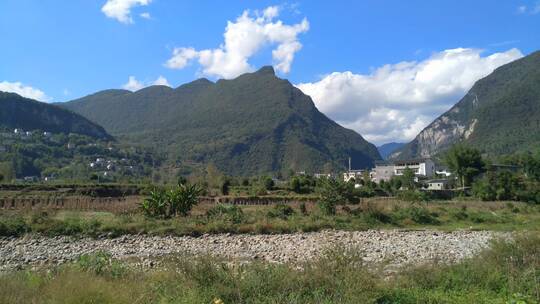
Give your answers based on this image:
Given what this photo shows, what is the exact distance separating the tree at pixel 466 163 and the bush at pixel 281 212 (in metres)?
50.3

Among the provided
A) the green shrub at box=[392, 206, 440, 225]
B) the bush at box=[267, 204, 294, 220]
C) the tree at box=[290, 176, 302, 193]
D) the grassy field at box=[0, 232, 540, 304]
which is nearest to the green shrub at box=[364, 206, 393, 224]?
the green shrub at box=[392, 206, 440, 225]

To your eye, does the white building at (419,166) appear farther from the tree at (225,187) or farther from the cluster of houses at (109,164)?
the cluster of houses at (109,164)

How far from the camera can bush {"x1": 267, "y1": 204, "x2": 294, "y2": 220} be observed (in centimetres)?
3064

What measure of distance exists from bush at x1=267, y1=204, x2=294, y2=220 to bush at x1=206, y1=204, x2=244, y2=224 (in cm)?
267

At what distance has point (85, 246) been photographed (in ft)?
69.3

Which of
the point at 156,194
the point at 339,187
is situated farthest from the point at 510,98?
the point at 156,194

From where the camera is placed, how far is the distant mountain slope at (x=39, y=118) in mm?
154750

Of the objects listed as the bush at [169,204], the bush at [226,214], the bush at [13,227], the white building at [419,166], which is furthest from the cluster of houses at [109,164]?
the bush at [13,227]

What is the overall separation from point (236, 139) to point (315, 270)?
15673 cm

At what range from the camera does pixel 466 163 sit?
7412cm

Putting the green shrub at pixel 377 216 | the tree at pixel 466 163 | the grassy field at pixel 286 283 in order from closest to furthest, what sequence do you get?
the grassy field at pixel 286 283 → the green shrub at pixel 377 216 → the tree at pixel 466 163

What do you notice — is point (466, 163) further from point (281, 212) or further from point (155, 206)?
point (155, 206)

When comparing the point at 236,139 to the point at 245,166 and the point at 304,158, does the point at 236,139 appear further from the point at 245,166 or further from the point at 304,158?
the point at 304,158

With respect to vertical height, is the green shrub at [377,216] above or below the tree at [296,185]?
below
